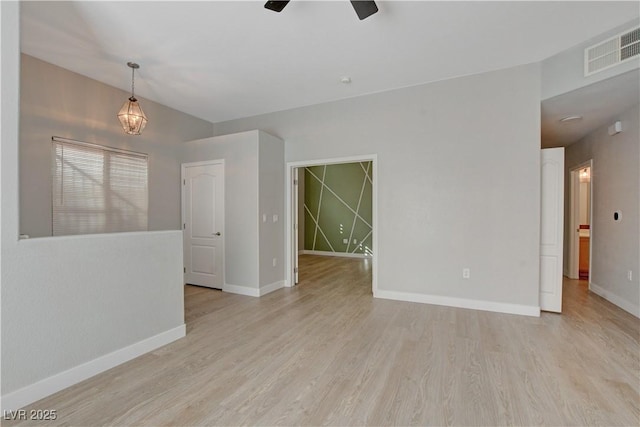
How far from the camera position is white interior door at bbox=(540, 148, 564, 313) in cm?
345

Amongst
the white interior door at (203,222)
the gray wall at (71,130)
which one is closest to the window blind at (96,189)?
the gray wall at (71,130)

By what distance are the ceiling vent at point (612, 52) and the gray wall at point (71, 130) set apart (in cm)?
529

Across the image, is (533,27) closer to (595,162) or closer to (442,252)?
(442,252)

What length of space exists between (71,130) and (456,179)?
5.10 m

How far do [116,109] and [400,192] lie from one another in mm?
4337

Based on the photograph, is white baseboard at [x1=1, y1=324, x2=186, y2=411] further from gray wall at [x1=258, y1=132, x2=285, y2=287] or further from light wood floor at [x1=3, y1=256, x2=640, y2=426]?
gray wall at [x1=258, y1=132, x2=285, y2=287]

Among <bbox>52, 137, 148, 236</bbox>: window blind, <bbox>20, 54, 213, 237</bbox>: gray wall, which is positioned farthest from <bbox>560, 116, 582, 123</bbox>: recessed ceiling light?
<bbox>52, 137, 148, 236</bbox>: window blind

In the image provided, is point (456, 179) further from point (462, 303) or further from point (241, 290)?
point (241, 290)

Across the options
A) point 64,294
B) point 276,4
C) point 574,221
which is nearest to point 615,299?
point 574,221

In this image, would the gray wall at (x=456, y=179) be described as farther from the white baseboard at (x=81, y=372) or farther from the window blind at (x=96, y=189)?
the window blind at (x=96, y=189)

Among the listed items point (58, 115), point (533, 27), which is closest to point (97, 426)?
point (58, 115)

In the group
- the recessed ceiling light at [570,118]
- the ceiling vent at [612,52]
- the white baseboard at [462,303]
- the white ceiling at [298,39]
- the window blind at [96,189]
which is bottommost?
the white baseboard at [462,303]

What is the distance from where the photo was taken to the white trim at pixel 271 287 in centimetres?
443

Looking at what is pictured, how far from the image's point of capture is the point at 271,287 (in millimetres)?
4641
